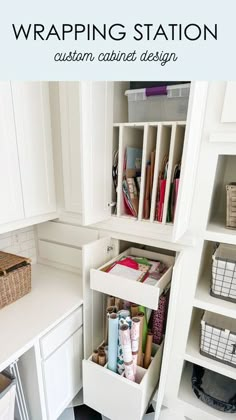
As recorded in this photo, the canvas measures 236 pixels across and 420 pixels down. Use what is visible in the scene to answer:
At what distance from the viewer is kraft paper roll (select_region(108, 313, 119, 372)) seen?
1082 mm

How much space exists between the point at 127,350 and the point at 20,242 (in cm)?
94

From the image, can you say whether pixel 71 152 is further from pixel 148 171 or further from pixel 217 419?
pixel 217 419

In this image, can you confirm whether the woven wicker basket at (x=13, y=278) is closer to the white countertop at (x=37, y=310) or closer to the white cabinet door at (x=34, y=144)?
the white countertop at (x=37, y=310)

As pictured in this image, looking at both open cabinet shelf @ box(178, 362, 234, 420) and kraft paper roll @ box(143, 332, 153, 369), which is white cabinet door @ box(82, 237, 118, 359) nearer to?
kraft paper roll @ box(143, 332, 153, 369)

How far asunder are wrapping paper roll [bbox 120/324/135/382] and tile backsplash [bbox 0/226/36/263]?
2.81 ft

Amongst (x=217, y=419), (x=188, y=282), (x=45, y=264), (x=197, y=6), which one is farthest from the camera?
(x=45, y=264)

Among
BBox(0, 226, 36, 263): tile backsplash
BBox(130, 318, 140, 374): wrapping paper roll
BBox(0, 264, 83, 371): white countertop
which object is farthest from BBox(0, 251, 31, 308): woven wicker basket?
BBox(130, 318, 140, 374): wrapping paper roll

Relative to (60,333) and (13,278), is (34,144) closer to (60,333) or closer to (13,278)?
(13,278)

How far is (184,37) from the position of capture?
2.48ft

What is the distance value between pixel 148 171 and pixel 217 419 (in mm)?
1386

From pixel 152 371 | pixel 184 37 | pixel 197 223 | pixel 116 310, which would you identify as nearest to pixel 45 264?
A: pixel 116 310

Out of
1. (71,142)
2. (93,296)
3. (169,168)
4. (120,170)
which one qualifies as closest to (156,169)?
(169,168)

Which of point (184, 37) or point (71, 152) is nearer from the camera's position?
point (184, 37)

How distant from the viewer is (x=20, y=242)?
4.91ft
